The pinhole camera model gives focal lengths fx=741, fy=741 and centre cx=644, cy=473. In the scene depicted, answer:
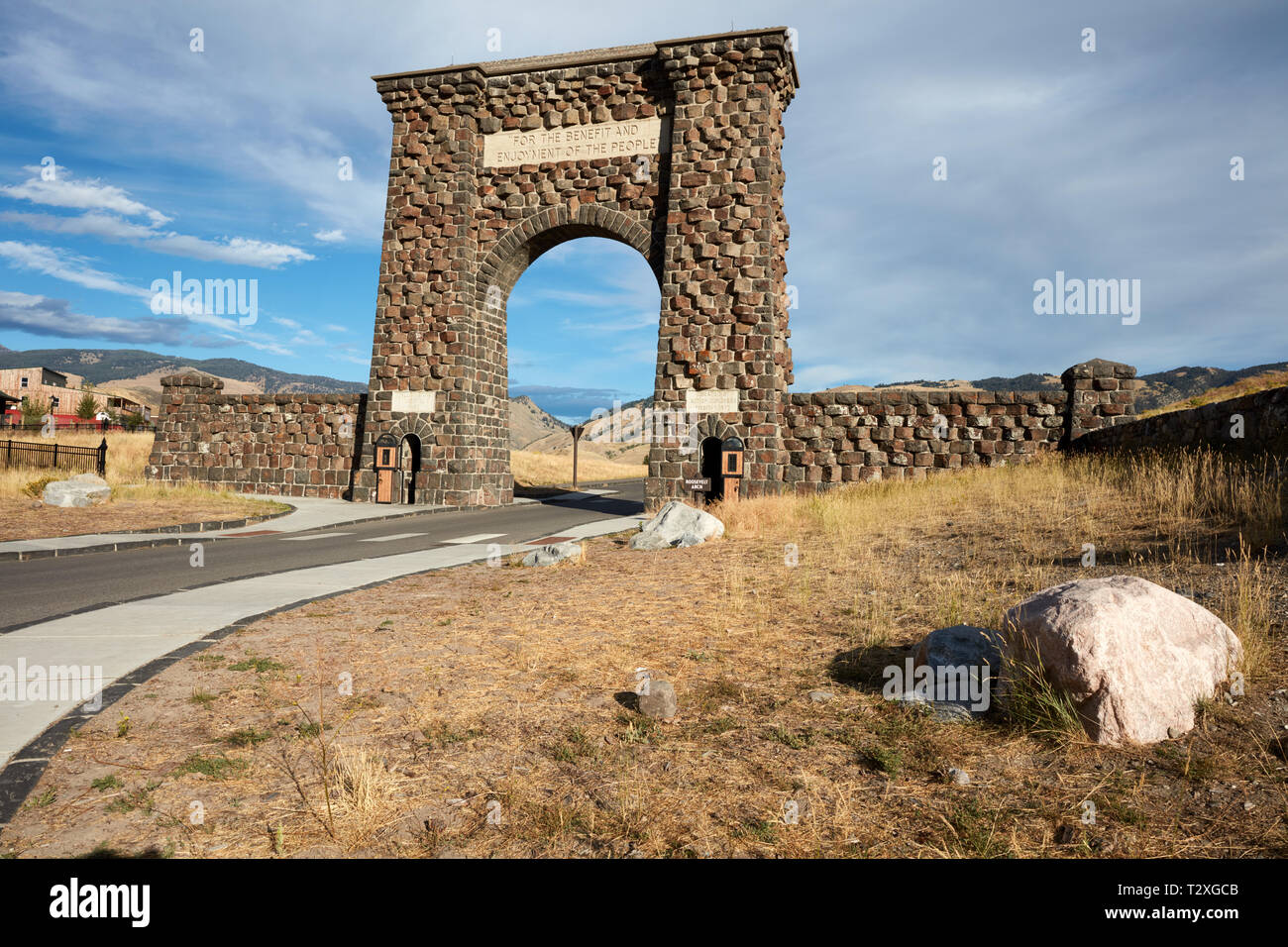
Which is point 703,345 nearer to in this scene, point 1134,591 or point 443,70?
point 443,70

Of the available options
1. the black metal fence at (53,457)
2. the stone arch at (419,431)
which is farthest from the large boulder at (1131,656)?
the black metal fence at (53,457)

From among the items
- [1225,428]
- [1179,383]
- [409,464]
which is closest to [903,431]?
[1225,428]

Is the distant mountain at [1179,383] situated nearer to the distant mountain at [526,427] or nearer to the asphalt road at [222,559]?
the asphalt road at [222,559]

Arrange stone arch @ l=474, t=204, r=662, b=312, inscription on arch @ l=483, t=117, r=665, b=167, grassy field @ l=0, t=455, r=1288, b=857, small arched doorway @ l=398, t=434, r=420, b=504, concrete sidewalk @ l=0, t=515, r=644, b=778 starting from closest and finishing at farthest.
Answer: grassy field @ l=0, t=455, r=1288, b=857
concrete sidewalk @ l=0, t=515, r=644, b=778
inscription on arch @ l=483, t=117, r=665, b=167
stone arch @ l=474, t=204, r=662, b=312
small arched doorway @ l=398, t=434, r=420, b=504

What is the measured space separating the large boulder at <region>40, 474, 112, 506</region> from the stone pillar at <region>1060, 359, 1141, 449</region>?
22.0 meters

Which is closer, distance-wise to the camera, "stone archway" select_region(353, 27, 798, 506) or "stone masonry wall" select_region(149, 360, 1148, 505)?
"stone masonry wall" select_region(149, 360, 1148, 505)

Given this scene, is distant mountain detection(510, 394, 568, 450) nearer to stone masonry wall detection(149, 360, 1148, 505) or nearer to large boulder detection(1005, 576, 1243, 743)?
stone masonry wall detection(149, 360, 1148, 505)

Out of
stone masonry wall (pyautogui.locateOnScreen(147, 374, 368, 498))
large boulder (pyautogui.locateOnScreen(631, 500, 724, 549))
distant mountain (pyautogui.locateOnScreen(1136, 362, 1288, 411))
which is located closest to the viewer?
large boulder (pyautogui.locateOnScreen(631, 500, 724, 549))

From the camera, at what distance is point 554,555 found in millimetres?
9734

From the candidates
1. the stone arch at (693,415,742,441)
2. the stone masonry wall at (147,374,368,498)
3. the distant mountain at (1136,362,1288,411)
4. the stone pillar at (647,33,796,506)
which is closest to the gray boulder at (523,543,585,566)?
the stone pillar at (647,33,796,506)

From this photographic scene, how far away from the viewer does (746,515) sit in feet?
41.7

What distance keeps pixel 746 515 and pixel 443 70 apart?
51.5ft

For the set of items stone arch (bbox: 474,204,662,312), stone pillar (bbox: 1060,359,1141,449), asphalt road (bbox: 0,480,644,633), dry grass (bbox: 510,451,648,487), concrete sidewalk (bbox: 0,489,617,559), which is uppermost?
stone arch (bbox: 474,204,662,312)

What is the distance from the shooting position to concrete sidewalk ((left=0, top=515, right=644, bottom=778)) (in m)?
4.14
